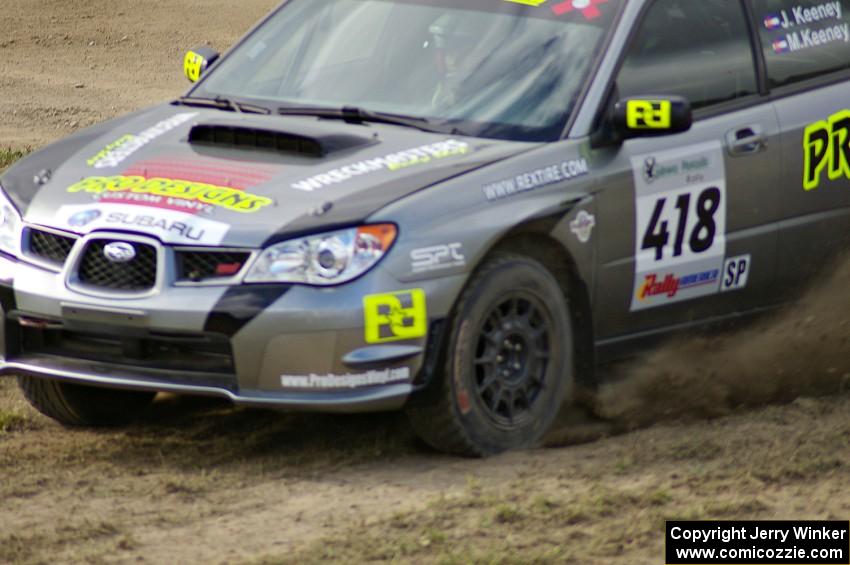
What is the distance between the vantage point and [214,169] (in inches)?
253

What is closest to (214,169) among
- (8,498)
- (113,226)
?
(113,226)

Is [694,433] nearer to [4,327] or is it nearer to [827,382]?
[827,382]

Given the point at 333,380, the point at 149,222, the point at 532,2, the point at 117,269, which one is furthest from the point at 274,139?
the point at 532,2

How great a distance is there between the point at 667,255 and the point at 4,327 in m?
2.35

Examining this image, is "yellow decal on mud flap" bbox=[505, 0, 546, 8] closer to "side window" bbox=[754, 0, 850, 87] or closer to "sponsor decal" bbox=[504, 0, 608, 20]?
"sponsor decal" bbox=[504, 0, 608, 20]

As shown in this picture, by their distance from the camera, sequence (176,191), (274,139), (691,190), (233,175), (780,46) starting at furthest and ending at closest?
1. (780,46)
2. (691,190)
3. (274,139)
4. (233,175)
5. (176,191)

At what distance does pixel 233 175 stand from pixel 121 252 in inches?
18.9

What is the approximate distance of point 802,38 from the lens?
7.75 metres

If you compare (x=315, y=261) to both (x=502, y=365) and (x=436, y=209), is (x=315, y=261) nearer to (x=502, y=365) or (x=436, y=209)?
(x=436, y=209)

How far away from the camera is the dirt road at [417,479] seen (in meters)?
5.39

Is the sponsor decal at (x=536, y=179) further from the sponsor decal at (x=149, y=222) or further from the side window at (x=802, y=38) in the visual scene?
the side window at (x=802, y=38)

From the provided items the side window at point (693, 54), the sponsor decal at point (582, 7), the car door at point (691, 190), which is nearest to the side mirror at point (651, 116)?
the car door at point (691, 190)

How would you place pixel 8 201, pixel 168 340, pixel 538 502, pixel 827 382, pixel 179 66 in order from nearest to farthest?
pixel 538 502 → pixel 168 340 → pixel 8 201 → pixel 827 382 → pixel 179 66

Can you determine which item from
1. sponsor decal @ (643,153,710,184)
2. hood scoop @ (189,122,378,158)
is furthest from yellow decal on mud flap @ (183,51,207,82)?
sponsor decal @ (643,153,710,184)
